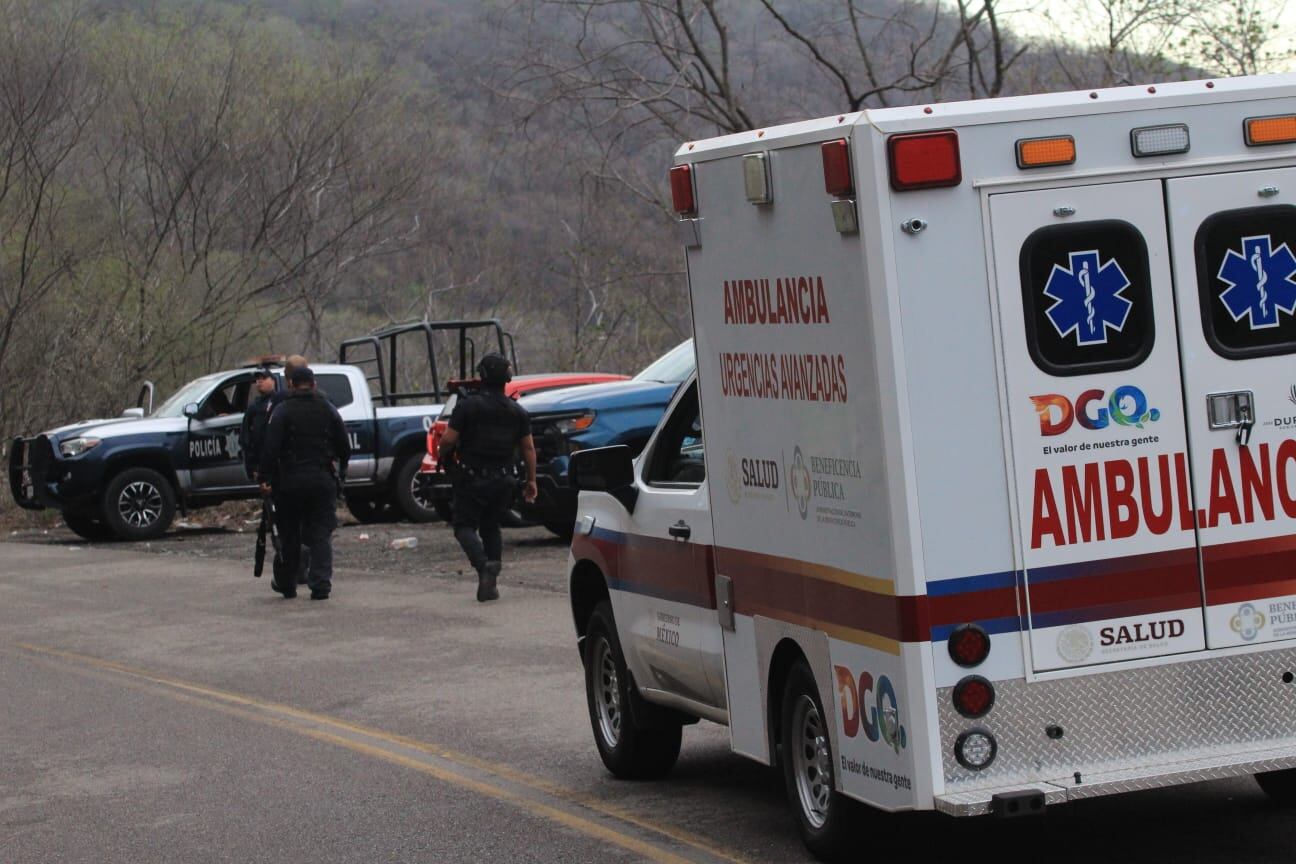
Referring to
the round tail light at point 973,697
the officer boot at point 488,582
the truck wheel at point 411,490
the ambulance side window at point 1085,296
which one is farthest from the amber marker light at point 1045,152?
the truck wheel at point 411,490

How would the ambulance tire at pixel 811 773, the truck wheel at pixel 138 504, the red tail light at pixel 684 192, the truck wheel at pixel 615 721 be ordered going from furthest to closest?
the truck wheel at pixel 138 504
the truck wheel at pixel 615 721
the red tail light at pixel 684 192
the ambulance tire at pixel 811 773

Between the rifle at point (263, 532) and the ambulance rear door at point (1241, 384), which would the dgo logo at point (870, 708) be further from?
the rifle at point (263, 532)

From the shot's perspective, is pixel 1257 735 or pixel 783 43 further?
pixel 783 43

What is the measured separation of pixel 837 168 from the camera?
5.82 meters

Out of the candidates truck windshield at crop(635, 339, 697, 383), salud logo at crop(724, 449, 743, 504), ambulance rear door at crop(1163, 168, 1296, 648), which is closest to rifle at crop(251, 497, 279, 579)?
truck windshield at crop(635, 339, 697, 383)

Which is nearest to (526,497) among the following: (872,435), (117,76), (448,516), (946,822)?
(448,516)

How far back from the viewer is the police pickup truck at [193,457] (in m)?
23.4

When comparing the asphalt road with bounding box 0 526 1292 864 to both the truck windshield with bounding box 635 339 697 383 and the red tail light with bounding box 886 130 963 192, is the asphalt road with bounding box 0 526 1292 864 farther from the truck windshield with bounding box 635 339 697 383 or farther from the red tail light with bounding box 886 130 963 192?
the truck windshield with bounding box 635 339 697 383

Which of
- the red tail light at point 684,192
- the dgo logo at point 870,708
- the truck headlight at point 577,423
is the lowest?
the dgo logo at point 870,708

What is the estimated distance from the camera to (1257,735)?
596 cm

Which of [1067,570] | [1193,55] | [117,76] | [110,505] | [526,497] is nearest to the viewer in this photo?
[1067,570]

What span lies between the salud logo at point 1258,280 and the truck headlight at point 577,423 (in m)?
11.6

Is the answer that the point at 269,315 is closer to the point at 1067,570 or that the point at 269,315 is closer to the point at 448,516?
the point at 448,516

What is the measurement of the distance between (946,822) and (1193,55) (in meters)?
15.9
